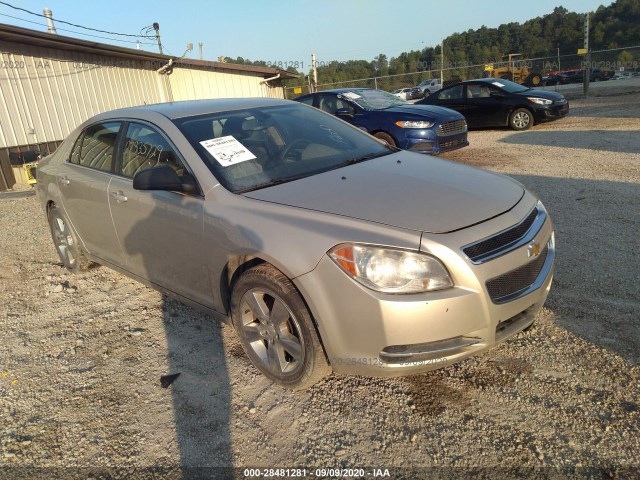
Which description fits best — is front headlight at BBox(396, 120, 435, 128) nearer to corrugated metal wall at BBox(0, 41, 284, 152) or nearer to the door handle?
the door handle

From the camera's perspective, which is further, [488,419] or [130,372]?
[130,372]

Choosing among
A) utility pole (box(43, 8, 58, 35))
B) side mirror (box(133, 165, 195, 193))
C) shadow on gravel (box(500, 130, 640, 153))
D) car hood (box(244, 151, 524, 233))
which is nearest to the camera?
car hood (box(244, 151, 524, 233))

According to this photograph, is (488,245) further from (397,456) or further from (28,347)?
(28,347)

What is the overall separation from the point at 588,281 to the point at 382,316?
92.4 inches

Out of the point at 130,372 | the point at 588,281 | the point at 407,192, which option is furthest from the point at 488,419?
the point at 130,372

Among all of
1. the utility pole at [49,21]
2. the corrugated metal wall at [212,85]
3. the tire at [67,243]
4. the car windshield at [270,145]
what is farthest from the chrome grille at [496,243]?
the utility pole at [49,21]

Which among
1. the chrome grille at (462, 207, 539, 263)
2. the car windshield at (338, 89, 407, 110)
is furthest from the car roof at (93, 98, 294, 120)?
the car windshield at (338, 89, 407, 110)

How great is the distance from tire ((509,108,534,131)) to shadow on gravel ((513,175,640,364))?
6.71 meters

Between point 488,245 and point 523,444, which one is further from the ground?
point 488,245

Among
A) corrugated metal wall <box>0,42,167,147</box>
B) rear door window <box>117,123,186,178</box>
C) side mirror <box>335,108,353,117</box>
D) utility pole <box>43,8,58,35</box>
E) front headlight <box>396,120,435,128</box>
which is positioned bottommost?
front headlight <box>396,120,435,128</box>

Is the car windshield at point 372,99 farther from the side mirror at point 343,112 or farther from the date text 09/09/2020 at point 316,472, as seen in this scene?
the date text 09/09/2020 at point 316,472

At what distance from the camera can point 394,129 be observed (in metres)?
8.21

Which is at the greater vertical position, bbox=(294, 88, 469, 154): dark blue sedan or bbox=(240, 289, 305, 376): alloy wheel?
bbox=(294, 88, 469, 154): dark blue sedan

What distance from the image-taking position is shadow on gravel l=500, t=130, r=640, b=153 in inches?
358
